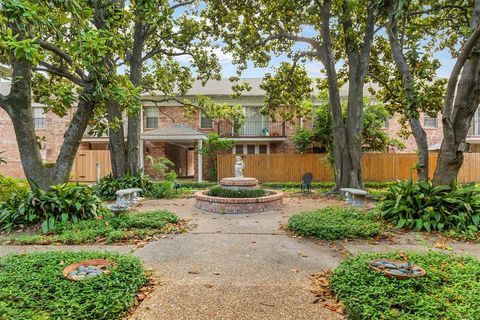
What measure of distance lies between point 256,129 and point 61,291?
17814mm

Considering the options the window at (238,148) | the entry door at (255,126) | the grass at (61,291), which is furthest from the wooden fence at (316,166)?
the grass at (61,291)

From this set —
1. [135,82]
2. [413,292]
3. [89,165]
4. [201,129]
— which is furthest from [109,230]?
[201,129]

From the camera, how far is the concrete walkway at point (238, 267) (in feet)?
9.46

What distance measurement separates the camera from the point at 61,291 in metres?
2.96

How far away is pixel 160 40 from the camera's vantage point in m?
13.1

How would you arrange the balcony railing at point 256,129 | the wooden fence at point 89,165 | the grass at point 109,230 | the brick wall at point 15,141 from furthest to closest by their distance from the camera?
the brick wall at point 15,141, the balcony railing at point 256,129, the wooden fence at point 89,165, the grass at point 109,230

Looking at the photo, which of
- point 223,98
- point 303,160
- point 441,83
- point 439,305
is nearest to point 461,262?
point 439,305

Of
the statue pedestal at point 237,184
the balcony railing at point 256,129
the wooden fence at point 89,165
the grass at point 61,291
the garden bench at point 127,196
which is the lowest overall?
the grass at point 61,291

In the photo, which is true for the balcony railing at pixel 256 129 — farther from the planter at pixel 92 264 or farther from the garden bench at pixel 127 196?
the planter at pixel 92 264

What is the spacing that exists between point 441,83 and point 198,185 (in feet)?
39.8

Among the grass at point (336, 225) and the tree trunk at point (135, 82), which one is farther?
the tree trunk at point (135, 82)

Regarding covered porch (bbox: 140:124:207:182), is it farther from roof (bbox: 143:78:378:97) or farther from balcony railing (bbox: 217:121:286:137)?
roof (bbox: 143:78:378:97)

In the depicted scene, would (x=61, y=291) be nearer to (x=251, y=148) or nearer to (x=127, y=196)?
(x=127, y=196)

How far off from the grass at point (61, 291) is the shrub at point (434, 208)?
5506 mm
